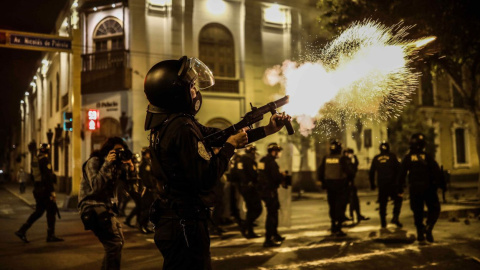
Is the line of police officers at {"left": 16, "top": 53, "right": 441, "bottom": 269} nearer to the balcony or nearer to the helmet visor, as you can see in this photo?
the helmet visor

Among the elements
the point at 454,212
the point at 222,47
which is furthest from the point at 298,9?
the point at 454,212

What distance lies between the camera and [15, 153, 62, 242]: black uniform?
29.6 feet

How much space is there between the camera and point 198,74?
344 centimetres

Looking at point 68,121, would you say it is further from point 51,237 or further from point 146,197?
point 51,237

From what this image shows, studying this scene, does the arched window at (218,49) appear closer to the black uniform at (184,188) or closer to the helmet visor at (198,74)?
the helmet visor at (198,74)

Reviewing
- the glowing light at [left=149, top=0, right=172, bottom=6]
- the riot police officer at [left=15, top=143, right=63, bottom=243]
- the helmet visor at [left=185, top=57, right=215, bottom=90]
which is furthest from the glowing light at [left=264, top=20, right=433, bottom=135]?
the glowing light at [left=149, top=0, right=172, bottom=6]

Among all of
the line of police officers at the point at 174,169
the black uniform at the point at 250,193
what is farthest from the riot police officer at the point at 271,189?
the line of police officers at the point at 174,169

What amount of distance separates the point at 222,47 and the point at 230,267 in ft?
54.4

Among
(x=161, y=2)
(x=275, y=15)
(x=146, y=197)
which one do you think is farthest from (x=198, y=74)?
(x=275, y=15)

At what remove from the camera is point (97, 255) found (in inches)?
309

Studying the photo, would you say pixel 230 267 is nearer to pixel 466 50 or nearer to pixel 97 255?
pixel 97 255

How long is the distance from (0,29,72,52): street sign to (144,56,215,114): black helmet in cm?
1248

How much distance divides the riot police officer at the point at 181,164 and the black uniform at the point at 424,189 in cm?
620

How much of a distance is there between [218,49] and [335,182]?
13713 millimetres
